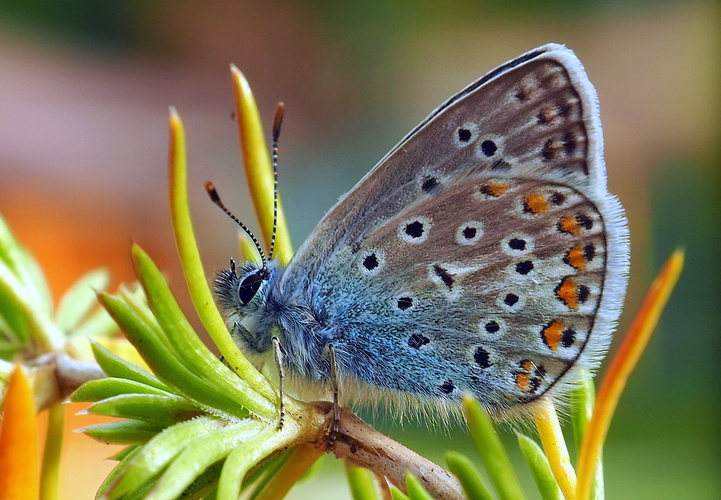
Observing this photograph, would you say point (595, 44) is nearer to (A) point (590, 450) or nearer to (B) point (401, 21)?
(B) point (401, 21)

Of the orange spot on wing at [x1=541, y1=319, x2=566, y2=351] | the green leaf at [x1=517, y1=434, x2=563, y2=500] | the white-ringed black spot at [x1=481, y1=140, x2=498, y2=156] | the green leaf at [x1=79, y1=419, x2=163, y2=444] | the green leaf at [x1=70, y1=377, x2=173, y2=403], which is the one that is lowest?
the green leaf at [x1=517, y1=434, x2=563, y2=500]

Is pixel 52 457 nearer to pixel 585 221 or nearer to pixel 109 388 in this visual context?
pixel 109 388

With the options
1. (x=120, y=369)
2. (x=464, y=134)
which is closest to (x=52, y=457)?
(x=120, y=369)

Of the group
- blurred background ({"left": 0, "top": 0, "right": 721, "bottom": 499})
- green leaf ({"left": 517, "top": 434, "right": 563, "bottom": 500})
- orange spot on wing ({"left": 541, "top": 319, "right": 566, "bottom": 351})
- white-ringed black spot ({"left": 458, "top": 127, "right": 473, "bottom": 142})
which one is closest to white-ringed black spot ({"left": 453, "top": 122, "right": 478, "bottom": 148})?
white-ringed black spot ({"left": 458, "top": 127, "right": 473, "bottom": 142})

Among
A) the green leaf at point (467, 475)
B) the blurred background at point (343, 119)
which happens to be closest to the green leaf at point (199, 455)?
the green leaf at point (467, 475)

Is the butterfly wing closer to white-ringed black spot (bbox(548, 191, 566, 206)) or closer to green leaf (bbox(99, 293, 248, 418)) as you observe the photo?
white-ringed black spot (bbox(548, 191, 566, 206))

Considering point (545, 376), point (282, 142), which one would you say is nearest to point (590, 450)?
point (545, 376)
